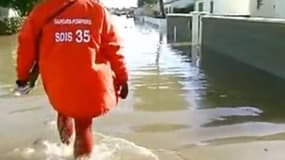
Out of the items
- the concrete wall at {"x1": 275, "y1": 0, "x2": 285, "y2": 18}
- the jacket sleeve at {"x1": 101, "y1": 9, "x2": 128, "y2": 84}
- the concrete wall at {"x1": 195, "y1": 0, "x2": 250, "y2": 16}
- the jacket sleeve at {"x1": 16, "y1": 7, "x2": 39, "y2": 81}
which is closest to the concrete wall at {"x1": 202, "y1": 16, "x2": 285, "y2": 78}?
the jacket sleeve at {"x1": 101, "y1": 9, "x2": 128, "y2": 84}

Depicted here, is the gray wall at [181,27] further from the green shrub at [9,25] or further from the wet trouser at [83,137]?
the wet trouser at [83,137]

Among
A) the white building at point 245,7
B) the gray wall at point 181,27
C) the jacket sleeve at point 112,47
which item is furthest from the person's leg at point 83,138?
the white building at point 245,7

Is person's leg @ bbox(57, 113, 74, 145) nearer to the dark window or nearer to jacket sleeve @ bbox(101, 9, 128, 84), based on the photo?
jacket sleeve @ bbox(101, 9, 128, 84)

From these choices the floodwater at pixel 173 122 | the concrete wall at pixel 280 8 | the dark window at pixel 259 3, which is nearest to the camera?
the floodwater at pixel 173 122

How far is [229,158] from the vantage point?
540cm

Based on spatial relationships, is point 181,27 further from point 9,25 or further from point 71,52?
point 71,52

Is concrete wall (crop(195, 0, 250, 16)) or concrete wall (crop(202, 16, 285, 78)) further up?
concrete wall (crop(202, 16, 285, 78))

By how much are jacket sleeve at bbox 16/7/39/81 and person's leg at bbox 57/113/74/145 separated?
2.52ft

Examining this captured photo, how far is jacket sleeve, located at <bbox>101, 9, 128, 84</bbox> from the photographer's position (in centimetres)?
449

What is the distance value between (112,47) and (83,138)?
74 centimetres

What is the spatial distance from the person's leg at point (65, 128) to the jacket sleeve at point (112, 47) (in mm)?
806

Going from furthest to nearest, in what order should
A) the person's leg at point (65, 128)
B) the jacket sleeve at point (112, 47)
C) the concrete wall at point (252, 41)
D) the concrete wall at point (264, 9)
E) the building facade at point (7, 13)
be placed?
1. the building facade at point (7, 13)
2. the concrete wall at point (264, 9)
3. the concrete wall at point (252, 41)
4. the person's leg at point (65, 128)
5. the jacket sleeve at point (112, 47)

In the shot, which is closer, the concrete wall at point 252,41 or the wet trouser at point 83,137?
the wet trouser at point 83,137

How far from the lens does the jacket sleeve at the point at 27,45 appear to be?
4414mm
